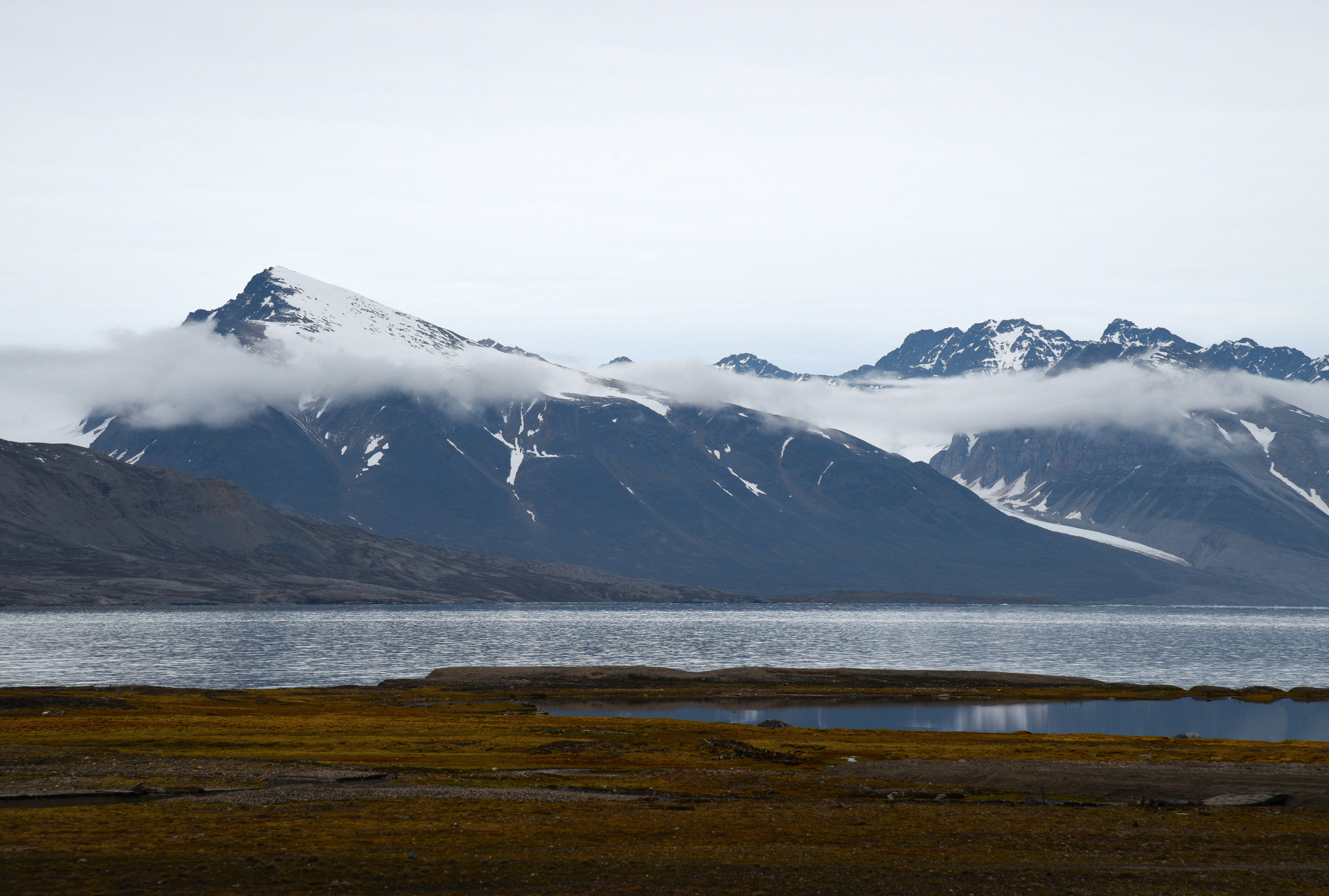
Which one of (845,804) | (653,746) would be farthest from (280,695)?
(845,804)

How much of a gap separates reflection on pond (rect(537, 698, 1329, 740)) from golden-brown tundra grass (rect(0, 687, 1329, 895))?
1325 inches

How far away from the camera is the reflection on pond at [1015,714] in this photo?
96.4 m

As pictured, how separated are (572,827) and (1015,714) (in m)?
80.7

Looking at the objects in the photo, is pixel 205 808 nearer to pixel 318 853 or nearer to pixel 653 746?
pixel 318 853

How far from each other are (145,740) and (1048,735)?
186 ft

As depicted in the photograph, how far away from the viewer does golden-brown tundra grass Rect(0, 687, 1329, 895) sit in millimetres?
29672

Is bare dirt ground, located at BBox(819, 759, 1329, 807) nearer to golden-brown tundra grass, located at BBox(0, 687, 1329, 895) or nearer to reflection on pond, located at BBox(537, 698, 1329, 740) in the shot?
golden-brown tundra grass, located at BBox(0, 687, 1329, 895)

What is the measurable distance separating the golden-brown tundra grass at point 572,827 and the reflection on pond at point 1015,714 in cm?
3365

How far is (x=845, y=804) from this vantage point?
42844 mm

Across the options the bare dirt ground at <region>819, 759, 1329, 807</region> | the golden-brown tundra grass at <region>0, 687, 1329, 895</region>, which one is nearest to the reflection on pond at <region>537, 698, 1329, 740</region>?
the golden-brown tundra grass at <region>0, 687, 1329, 895</region>

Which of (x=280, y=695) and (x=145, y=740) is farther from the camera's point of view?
(x=280, y=695)

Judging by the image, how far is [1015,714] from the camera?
108 m

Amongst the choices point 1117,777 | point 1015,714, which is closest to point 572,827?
point 1117,777

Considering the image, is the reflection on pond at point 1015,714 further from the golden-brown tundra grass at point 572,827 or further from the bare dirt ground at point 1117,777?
the bare dirt ground at point 1117,777
